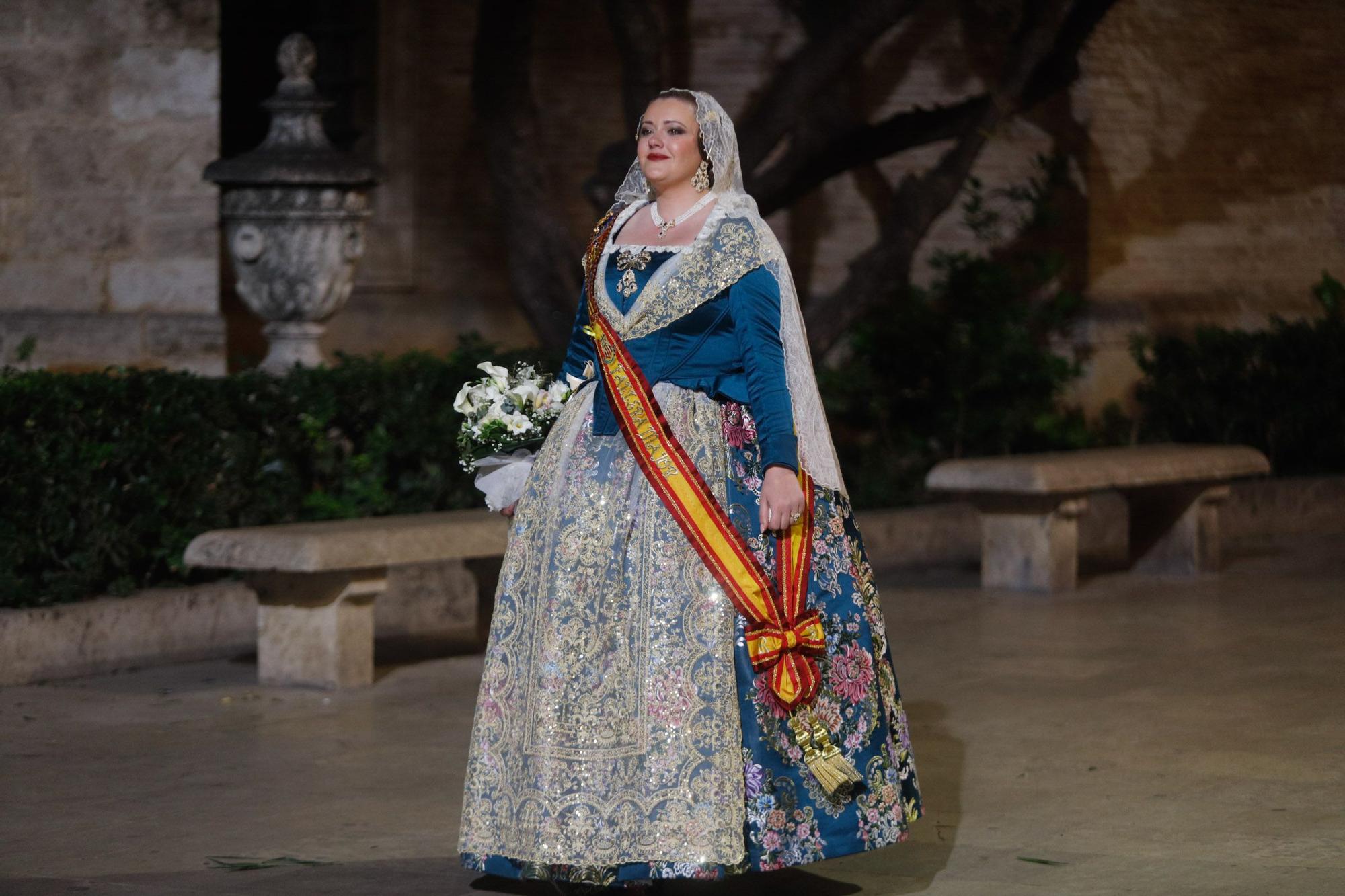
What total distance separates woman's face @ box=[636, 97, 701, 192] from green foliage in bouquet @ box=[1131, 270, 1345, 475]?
882cm

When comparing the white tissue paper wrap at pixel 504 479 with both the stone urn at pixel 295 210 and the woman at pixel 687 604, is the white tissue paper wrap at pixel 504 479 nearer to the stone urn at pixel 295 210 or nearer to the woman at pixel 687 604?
the woman at pixel 687 604

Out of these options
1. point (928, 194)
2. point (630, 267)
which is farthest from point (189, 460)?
point (928, 194)

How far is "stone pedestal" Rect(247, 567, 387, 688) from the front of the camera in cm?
738

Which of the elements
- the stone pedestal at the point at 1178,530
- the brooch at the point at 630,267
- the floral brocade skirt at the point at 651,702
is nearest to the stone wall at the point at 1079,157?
the stone pedestal at the point at 1178,530

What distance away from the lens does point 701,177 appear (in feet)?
15.7

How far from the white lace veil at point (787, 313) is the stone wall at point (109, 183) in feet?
18.6

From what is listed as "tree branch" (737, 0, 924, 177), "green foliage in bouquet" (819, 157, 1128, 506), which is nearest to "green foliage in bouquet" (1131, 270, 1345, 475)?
"green foliage in bouquet" (819, 157, 1128, 506)

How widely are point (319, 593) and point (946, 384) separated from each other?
6010mm

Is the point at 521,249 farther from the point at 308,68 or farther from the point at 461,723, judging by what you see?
the point at 461,723

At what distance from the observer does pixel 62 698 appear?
719cm

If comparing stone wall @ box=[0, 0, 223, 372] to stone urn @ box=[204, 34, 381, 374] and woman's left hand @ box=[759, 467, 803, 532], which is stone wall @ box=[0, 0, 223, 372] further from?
woman's left hand @ box=[759, 467, 803, 532]

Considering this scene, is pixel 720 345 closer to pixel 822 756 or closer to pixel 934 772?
pixel 822 756

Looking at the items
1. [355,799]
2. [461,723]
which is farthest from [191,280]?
[355,799]

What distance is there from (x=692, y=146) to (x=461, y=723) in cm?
275
